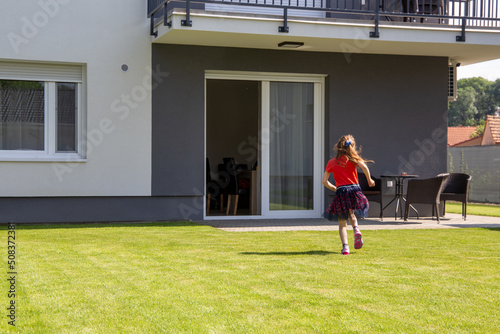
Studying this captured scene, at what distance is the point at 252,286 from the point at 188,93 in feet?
23.0

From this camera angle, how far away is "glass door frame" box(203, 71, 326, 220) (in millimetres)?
12562

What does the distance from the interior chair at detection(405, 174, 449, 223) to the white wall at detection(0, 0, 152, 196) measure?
179 inches

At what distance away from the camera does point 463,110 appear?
3506 inches

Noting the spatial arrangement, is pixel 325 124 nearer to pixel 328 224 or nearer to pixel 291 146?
pixel 291 146

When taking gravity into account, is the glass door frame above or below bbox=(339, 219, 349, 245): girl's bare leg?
above

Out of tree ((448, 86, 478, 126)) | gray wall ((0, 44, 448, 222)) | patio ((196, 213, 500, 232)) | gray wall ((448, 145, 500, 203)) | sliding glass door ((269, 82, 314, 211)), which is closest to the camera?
patio ((196, 213, 500, 232))

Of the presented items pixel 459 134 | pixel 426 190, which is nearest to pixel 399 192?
pixel 426 190

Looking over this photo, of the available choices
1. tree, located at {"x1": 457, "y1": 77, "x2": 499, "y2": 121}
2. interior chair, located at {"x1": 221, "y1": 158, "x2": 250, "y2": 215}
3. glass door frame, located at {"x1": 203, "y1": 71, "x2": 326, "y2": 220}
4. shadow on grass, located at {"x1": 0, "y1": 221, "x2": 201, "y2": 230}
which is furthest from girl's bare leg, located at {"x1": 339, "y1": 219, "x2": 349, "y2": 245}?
tree, located at {"x1": 457, "y1": 77, "x2": 499, "y2": 121}

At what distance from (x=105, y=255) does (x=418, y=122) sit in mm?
7716

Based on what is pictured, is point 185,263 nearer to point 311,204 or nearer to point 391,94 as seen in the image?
point 311,204

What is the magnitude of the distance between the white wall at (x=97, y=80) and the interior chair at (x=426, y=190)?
4.56 m

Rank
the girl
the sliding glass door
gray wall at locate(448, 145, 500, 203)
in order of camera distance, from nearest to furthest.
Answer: the girl, the sliding glass door, gray wall at locate(448, 145, 500, 203)

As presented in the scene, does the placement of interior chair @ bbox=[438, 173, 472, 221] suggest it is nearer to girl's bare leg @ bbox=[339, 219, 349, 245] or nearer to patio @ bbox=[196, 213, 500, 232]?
patio @ bbox=[196, 213, 500, 232]

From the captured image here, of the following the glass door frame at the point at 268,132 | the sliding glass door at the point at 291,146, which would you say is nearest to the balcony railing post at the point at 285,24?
the glass door frame at the point at 268,132
